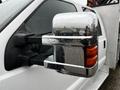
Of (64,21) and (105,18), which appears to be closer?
(64,21)

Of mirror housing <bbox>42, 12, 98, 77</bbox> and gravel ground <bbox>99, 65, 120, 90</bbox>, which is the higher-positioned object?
mirror housing <bbox>42, 12, 98, 77</bbox>

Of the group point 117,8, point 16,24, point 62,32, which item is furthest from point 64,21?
point 117,8

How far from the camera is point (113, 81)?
4336mm

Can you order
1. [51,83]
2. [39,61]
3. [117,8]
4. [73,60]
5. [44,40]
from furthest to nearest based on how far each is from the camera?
1. [117,8]
2. [51,83]
3. [39,61]
4. [44,40]
5. [73,60]

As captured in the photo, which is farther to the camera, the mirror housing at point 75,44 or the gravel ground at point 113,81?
the gravel ground at point 113,81

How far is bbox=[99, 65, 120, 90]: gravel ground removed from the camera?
4.08 m

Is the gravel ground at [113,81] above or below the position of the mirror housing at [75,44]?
below

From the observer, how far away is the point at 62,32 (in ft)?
4.23

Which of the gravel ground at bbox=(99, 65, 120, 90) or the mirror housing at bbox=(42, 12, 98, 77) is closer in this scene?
the mirror housing at bbox=(42, 12, 98, 77)

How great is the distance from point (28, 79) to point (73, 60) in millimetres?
454

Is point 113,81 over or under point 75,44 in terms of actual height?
under

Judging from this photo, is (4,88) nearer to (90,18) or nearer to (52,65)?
(52,65)

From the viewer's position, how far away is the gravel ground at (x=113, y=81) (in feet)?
13.4

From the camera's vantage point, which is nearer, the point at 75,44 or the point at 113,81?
the point at 75,44
